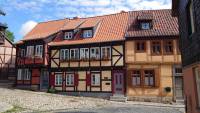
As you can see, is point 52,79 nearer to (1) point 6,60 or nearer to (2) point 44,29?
(2) point 44,29

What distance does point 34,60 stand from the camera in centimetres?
3097

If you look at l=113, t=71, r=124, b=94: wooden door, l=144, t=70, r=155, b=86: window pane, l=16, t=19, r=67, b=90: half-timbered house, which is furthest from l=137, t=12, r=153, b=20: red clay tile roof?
l=16, t=19, r=67, b=90: half-timbered house

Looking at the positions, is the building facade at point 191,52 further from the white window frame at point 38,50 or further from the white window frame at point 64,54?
the white window frame at point 38,50

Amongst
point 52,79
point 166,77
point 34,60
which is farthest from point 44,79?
point 166,77

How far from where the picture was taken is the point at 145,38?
2689 cm

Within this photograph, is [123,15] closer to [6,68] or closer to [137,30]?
[137,30]

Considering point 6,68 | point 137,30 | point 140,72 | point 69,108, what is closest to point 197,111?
point 69,108

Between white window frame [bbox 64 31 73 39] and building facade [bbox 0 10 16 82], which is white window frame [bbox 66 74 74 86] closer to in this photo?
white window frame [bbox 64 31 73 39]

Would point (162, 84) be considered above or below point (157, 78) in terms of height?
below

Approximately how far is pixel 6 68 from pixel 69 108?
76.6 ft

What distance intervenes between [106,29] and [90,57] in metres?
3.95

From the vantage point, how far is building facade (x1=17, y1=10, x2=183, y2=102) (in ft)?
86.0

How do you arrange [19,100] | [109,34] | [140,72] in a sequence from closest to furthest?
[19,100]
[140,72]
[109,34]

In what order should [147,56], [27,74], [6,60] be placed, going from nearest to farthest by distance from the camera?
[147,56]
[27,74]
[6,60]
